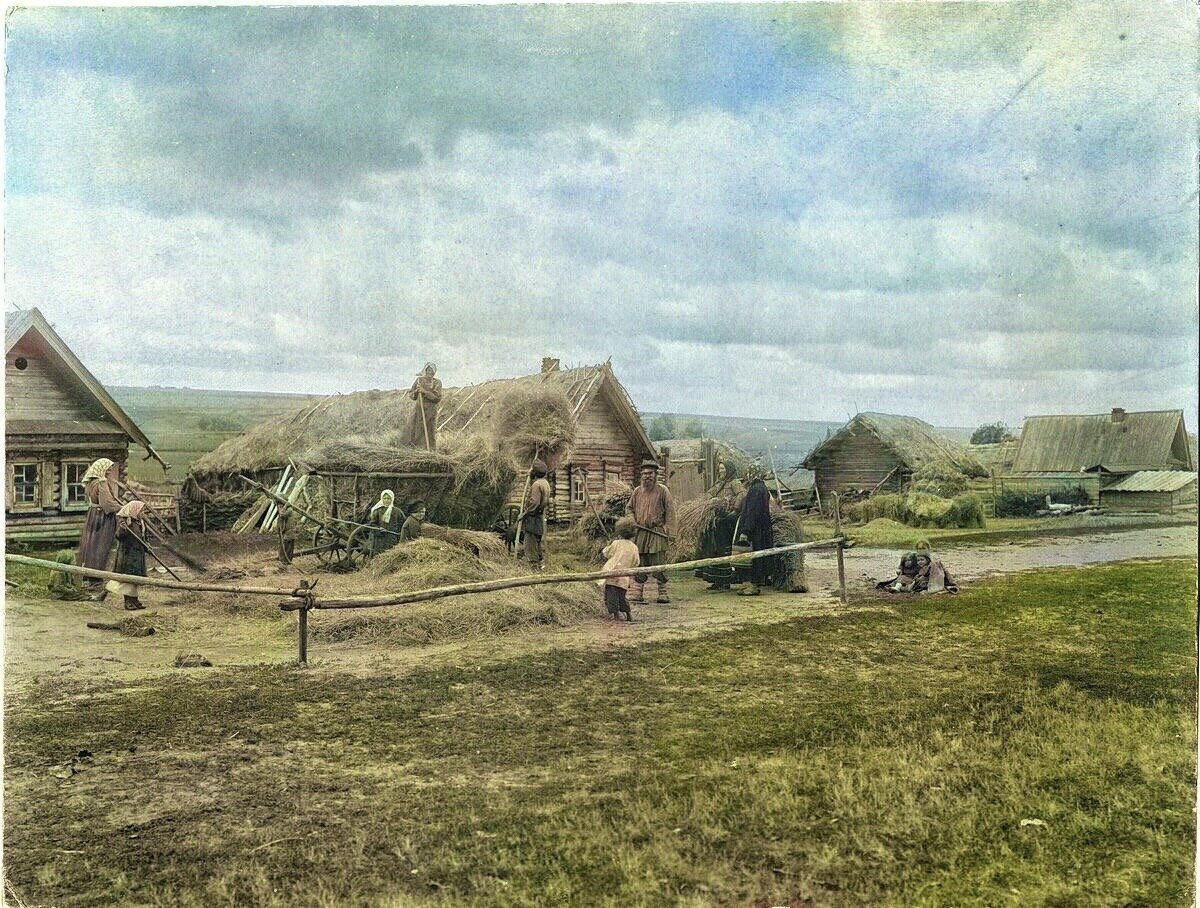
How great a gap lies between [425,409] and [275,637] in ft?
7.09

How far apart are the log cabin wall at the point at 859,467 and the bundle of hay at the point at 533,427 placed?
11.1 ft

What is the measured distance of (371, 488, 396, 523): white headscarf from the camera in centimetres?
798

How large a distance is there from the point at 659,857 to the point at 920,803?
1521 mm

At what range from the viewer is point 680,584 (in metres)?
9.27

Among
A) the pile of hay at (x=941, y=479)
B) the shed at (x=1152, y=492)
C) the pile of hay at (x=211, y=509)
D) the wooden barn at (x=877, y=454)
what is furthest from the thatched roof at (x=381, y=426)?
the shed at (x=1152, y=492)

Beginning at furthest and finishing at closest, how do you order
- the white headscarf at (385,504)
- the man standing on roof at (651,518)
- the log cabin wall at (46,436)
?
the man standing on roof at (651,518) < the white headscarf at (385,504) < the log cabin wall at (46,436)

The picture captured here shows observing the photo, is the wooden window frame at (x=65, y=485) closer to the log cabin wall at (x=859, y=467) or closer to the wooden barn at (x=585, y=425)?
the wooden barn at (x=585, y=425)

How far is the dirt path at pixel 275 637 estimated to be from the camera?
611cm

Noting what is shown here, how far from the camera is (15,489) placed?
6.43 meters

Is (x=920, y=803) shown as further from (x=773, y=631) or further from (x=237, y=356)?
(x=237, y=356)

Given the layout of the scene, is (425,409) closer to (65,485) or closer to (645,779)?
(65,485)

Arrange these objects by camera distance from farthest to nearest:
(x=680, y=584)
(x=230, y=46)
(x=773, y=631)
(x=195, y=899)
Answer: (x=680, y=584), (x=773, y=631), (x=230, y=46), (x=195, y=899)

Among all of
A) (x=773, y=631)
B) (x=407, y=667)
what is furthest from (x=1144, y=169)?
(x=407, y=667)

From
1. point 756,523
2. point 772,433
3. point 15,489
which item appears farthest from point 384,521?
point 756,523
